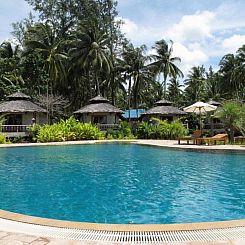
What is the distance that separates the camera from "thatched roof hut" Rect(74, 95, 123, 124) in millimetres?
33375

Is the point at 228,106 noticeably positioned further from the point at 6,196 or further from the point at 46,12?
the point at 46,12

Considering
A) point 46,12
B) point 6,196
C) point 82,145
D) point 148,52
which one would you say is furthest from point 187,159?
point 46,12

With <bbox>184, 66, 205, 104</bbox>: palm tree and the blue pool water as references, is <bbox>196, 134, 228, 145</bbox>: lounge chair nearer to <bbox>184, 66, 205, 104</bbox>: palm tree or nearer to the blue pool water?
the blue pool water

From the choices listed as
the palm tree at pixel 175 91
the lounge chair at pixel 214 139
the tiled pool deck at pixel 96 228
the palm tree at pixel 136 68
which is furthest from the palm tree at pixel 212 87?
the tiled pool deck at pixel 96 228

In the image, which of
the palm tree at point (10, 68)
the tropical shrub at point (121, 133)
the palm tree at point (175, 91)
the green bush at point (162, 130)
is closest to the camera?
the green bush at point (162, 130)

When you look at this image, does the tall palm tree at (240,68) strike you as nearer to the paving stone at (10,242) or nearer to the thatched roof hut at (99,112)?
the thatched roof hut at (99,112)

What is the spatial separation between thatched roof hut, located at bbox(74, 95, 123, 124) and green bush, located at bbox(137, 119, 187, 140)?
473cm

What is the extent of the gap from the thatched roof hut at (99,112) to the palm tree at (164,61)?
32.7ft

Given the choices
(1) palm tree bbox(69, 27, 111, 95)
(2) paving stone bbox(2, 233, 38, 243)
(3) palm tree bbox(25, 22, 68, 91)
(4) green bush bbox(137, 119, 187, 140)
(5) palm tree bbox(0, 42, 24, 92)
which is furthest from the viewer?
(5) palm tree bbox(0, 42, 24, 92)

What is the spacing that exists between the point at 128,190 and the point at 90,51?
28453mm

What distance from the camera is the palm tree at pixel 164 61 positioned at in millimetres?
41781

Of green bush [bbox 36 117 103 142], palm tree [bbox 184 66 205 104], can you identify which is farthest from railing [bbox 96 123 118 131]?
palm tree [bbox 184 66 205 104]

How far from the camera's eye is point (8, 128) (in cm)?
2872

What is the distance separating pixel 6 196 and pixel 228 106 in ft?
50.6
